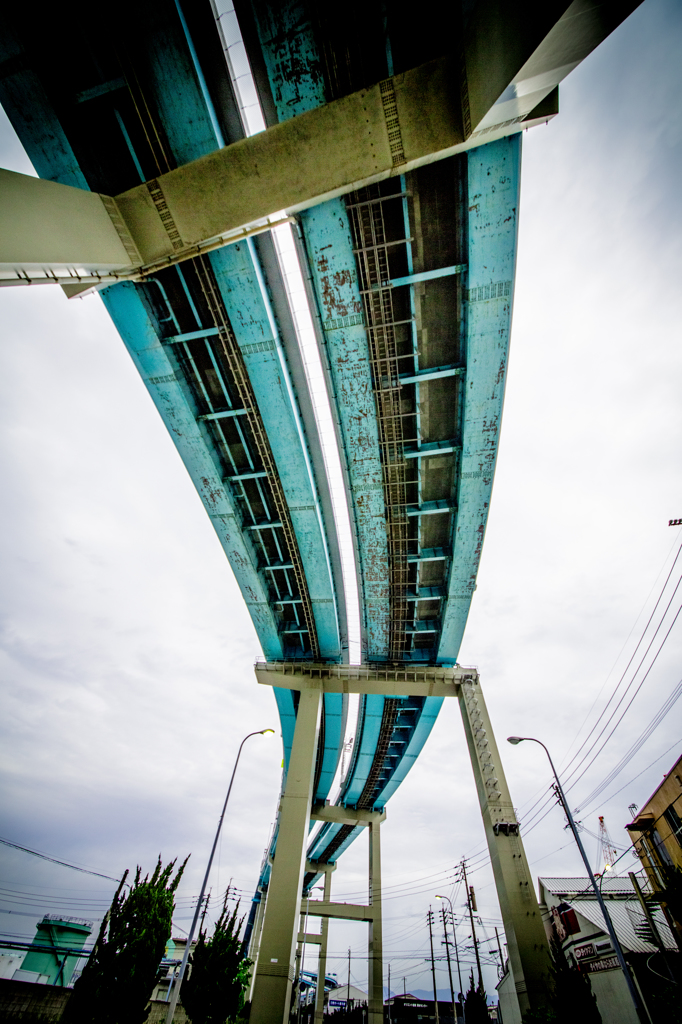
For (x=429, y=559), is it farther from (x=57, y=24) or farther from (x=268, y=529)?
(x=57, y=24)

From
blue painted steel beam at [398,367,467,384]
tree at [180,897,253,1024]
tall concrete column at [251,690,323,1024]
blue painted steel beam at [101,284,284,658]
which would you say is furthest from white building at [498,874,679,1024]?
blue painted steel beam at [398,367,467,384]

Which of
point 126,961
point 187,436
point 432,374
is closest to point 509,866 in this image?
point 126,961

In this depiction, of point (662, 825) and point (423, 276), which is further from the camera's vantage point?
point (662, 825)

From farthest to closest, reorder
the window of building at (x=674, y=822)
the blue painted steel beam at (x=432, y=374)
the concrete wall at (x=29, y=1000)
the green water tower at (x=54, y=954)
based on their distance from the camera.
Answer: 1. the green water tower at (x=54, y=954)
2. the window of building at (x=674, y=822)
3. the concrete wall at (x=29, y=1000)
4. the blue painted steel beam at (x=432, y=374)

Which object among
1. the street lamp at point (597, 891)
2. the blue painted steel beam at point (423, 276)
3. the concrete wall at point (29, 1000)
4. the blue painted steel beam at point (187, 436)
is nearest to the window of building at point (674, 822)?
the street lamp at point (597, 891)

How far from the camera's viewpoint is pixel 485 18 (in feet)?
20.7

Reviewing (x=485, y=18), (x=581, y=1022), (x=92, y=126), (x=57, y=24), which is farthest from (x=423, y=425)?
(x=581, y=1022)

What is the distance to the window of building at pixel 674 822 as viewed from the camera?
66.4 ft

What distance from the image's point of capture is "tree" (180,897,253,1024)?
11617mm

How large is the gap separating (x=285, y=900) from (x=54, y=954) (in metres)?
38.7

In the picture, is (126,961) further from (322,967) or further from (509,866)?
(322,967)

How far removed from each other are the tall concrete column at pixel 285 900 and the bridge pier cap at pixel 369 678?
243 cm

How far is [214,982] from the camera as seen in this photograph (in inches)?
469

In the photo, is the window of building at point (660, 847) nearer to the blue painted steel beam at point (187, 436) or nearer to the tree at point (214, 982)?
the tree at point (214, 982)
